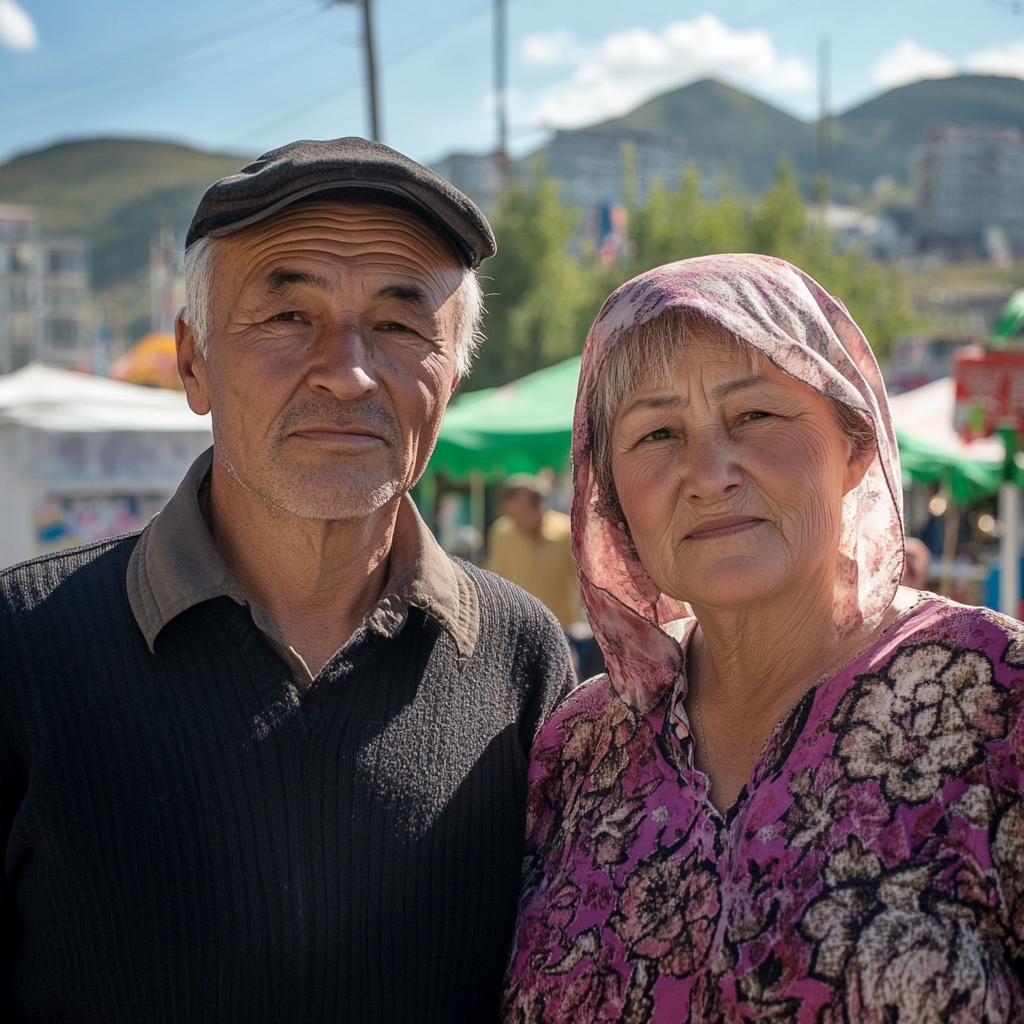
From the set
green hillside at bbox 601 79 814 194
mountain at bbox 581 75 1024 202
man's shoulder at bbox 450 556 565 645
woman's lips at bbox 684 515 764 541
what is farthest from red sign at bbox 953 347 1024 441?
green hillside at bbox 601 79 814 194

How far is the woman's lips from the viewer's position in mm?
1765

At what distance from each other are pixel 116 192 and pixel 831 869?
6803 inches

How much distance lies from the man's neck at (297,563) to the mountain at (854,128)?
519ft

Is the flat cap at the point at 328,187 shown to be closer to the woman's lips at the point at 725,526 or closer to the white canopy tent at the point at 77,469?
the woman's lips at the point at 725,526

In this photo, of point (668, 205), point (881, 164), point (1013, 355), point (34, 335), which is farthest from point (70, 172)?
point (1013, 355)

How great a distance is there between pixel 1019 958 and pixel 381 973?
0.96 metres

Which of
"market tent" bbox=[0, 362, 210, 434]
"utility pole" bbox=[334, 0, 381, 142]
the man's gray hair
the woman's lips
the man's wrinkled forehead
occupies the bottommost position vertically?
"market tent" bbox=[0, 362, 210, 434]

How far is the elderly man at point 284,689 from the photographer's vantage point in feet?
5.61

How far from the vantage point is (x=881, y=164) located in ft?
561

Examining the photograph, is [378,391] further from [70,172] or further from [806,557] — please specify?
[70,172]

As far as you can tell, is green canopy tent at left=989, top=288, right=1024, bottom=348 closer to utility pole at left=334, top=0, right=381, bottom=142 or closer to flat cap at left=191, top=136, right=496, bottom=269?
flat cap at left=191, top=136, right=496, bottom=269

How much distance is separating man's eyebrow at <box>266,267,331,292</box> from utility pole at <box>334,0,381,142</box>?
42.1 ft

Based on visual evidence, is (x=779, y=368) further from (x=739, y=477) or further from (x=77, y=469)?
(x=77, y=469)

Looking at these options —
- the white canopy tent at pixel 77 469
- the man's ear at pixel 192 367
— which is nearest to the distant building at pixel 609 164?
the white canopy tent at pixel 77 469
